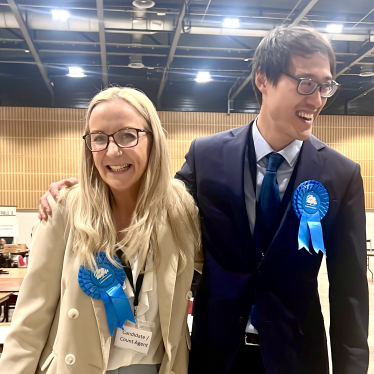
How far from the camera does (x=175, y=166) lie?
14.3 m

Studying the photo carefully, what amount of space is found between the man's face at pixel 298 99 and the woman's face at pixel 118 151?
553 millimetres

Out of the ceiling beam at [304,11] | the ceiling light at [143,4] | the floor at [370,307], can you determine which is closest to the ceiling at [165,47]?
the ceiling beam at [304,11]

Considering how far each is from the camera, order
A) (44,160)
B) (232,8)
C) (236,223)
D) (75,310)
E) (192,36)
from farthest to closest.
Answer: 1. (44,160)
2. (192,36)
3. (232,8)
4. (236,223)
5. (75,310)

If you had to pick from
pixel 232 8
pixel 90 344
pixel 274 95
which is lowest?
pixel 90 344

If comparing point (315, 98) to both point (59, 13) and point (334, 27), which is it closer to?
point (59, 13)

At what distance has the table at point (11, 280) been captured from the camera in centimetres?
473

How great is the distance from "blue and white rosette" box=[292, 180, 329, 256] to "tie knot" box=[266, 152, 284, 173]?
128mm

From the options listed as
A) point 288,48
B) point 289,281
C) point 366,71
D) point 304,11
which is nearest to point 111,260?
point 289,281

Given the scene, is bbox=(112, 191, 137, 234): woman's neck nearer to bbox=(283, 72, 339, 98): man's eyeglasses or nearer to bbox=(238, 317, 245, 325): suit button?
bbox=(238, 317, 245, 325): suit button

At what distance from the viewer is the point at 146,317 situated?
5.56 feet

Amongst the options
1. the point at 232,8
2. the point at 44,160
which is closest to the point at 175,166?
the point at 44,160

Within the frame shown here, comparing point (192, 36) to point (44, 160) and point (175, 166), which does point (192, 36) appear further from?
point (44, 160)

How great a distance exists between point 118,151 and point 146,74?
11.9 m

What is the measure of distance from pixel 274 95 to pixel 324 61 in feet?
0.72
